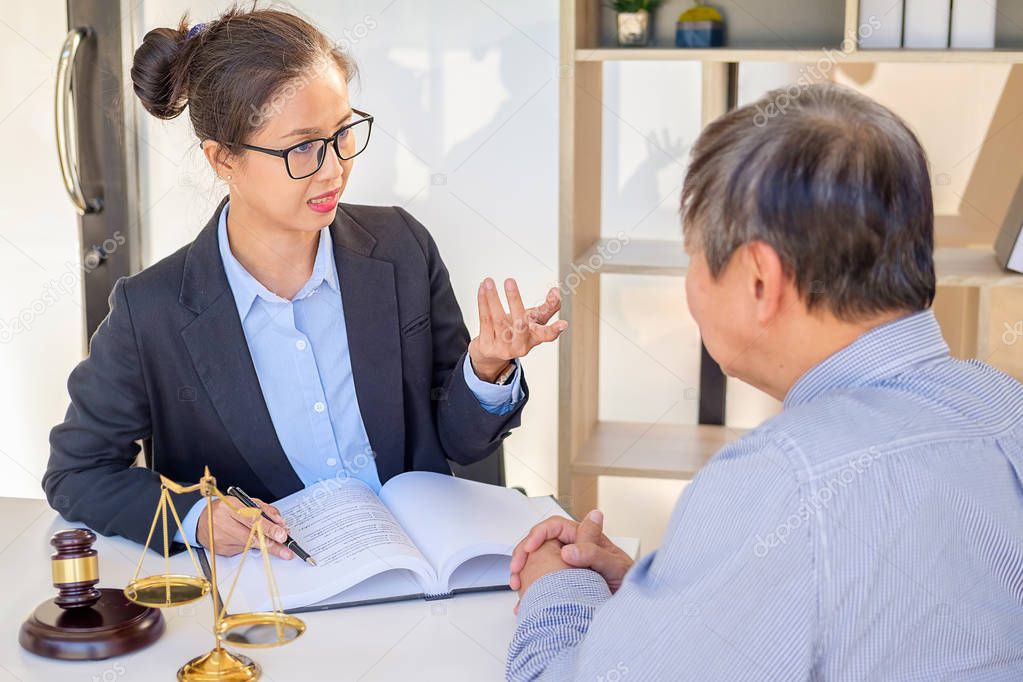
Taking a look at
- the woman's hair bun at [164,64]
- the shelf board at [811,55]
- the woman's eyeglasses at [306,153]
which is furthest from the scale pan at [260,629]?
the shelf board at [811,55]

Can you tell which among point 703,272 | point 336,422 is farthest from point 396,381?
point 703,272

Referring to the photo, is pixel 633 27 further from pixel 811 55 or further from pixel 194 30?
pixel 194 30

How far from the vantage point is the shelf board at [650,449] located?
9.12 ft

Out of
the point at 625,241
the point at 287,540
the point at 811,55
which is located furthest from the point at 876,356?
the point at 625,241

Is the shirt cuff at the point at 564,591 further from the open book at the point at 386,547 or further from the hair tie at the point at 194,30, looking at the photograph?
the hair tie at the point at 194,30

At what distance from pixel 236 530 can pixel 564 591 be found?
19.1 inches

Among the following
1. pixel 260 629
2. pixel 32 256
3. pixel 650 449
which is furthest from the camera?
pixel 32 256

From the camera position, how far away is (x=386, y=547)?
1.41 metres

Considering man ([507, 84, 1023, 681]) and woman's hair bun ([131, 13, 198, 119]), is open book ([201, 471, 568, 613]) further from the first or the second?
woman's hair bun ([131, 13, 198, 119])

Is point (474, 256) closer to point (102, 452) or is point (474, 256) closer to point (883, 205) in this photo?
point (102, 452)

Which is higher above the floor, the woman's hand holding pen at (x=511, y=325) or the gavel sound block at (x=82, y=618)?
the woman's hand holding pen at (x=511, y=325)

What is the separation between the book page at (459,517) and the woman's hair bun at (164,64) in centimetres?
72

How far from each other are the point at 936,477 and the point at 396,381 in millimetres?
1089

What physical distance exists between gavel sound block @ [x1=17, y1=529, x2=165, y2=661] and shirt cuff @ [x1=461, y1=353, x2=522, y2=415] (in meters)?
0.64
